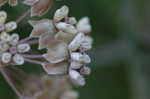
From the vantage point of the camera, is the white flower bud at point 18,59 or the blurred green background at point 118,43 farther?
the blurred green background at point 118,43

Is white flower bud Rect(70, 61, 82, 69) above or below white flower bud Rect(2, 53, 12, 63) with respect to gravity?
below

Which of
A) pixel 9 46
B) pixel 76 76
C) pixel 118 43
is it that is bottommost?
pixel 118 43

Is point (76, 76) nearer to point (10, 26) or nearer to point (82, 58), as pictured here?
point (82, 58)

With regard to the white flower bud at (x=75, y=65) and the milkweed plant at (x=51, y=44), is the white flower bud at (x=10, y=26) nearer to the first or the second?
the milkweed plant at (x=51, y=44)

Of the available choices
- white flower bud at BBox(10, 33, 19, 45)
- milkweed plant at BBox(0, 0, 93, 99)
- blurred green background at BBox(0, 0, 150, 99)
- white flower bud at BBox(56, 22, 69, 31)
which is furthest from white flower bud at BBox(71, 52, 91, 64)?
blurred green background at BBox(0, 0, 150, 99)

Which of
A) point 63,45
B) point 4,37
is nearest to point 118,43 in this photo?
point 63,45

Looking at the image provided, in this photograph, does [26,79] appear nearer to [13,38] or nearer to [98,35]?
[13,38]

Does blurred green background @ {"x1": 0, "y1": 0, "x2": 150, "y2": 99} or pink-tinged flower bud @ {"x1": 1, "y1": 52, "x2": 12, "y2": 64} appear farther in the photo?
blurred green background @ {"x1": 0, "y1": 0, "x2": 150, "y2": 99}

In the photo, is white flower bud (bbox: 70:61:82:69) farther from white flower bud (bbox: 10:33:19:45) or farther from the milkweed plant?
white flower bud (bbox: 10:33:19:45)

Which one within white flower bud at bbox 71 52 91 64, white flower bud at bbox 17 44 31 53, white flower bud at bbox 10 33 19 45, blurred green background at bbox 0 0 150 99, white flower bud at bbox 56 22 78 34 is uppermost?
white flower bud at bbox 56 22 78 34

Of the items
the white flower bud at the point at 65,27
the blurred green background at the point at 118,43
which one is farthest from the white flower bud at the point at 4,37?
the blurred green background at the point at 118,43
